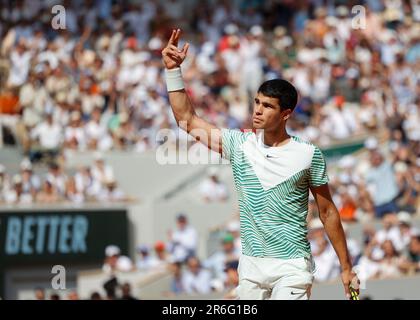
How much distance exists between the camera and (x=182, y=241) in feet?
62.5

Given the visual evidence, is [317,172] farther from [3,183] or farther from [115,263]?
[3,183]

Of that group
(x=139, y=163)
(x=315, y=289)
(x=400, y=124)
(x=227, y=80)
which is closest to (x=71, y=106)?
(x=139, y=163)

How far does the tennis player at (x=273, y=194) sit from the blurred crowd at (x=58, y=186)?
12.6 m

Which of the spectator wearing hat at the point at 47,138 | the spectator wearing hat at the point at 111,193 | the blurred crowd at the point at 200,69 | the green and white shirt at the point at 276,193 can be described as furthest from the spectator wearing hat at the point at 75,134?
the green and white shirt at the point at 276,193

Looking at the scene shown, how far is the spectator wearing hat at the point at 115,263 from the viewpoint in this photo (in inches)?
728

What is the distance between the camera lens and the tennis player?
7.40m

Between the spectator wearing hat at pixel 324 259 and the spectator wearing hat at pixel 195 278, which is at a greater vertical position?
the spectator wearing hat at pixel 324 259

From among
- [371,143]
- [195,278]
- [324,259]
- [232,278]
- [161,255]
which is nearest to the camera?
[232,278]

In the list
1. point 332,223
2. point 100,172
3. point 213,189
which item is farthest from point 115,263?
point 332,223

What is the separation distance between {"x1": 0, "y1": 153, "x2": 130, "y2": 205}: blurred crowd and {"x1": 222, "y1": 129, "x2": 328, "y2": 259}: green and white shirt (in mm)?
12599

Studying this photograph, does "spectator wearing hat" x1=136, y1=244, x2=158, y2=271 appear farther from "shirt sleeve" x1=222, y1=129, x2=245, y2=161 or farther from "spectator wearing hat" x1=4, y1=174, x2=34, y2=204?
"shirt sleeve" x1=222, y1=129, x2=245, y2=161

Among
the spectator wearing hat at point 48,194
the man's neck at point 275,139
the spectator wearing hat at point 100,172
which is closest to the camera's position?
the man's neck at point 275,139

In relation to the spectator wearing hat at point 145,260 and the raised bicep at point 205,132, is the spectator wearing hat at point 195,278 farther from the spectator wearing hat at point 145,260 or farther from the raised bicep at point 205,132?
the raised bicep at point 205,132

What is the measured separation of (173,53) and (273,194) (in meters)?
1.08
